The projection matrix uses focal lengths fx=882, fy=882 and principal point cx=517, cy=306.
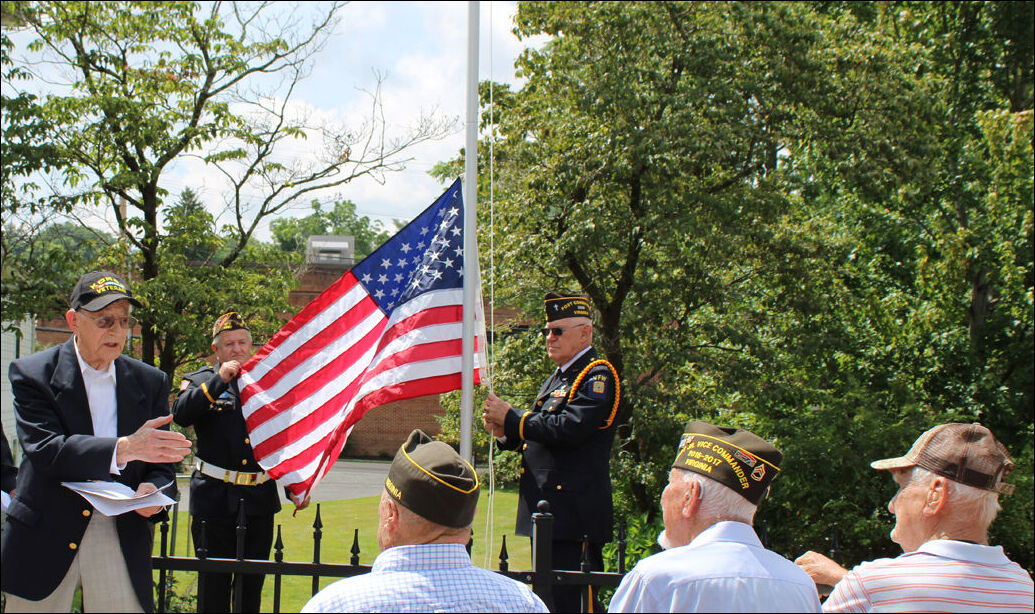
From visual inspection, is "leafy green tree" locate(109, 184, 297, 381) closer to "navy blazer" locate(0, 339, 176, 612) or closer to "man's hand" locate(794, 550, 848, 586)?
"navy blazer" locate(0, 339, 176, 612)

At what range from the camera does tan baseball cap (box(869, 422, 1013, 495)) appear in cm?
280

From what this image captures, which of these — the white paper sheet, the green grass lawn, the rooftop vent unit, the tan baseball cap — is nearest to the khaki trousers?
the white paper sheet

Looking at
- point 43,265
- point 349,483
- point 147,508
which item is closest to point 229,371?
point 147,508

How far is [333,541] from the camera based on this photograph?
1319cm

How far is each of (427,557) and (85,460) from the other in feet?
5.96

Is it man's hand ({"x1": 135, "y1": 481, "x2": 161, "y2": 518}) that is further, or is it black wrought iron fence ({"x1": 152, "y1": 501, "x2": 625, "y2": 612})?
black wrought iron fence ({"x1": 152, "y1": 501, "x2": 625, "y2": 612})

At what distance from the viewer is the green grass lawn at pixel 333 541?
31.8ft

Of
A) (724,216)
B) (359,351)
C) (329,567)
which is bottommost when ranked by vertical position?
(329,567)

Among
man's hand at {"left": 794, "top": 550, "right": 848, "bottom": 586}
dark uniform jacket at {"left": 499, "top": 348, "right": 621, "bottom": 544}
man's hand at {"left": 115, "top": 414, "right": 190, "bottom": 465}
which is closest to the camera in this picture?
man's hand at {"left": 794, "top": 550, "right": 848, "bottom": 586}

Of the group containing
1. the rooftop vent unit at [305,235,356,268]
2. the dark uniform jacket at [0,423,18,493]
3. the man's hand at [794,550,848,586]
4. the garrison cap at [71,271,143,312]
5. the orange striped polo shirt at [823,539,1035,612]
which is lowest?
the man's hand at [794,550,848,586]

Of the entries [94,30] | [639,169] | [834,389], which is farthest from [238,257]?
[834,389]

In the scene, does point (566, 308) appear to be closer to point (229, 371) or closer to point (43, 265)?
point (229, 371)

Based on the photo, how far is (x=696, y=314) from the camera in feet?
37.4

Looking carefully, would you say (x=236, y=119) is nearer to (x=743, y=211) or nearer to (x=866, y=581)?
(x=743, y=211)
